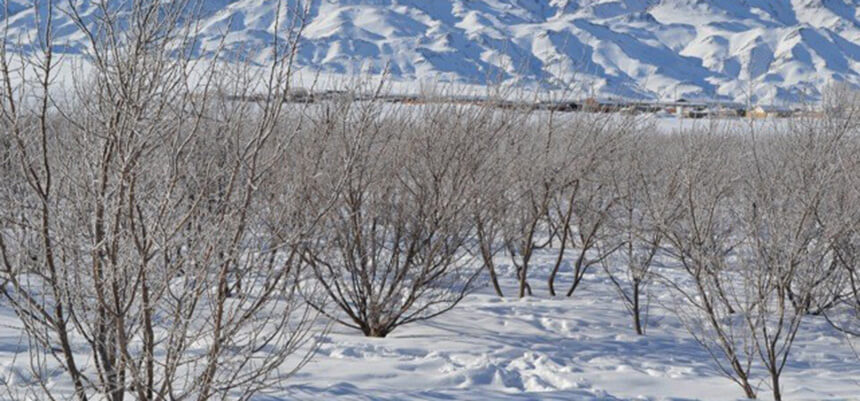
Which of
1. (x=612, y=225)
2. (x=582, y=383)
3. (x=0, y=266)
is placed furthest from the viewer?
(x=612, y=225)

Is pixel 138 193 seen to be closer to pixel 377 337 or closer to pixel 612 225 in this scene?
pixel 377 337

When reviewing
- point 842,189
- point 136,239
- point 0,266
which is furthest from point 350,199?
point 842,189

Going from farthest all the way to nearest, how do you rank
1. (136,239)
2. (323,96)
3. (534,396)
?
1. (323,96)
2. (534,396)
3. (136,239)

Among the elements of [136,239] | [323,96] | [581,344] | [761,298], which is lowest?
[581,344]

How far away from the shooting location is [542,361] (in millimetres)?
7762

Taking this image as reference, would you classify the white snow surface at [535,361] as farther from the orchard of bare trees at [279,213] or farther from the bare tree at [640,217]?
the bare tree at [640,217]

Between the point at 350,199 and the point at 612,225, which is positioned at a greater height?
the point at 350,199

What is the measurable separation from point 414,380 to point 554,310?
412 centimetres

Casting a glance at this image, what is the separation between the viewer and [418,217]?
7824mm

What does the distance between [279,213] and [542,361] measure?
390cm

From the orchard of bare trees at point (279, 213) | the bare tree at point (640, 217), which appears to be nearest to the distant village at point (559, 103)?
the orchard of bare trees at point (279, 213)

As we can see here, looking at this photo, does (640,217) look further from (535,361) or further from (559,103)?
(535,361)

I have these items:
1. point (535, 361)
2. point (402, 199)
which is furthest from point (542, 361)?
point (402, 199)

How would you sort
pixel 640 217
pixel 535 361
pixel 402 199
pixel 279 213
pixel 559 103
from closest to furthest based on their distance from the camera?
pixel 279 213 < pixel 535 361 < pixel 402 199 < pixel 640 217 < pixel 559 103
